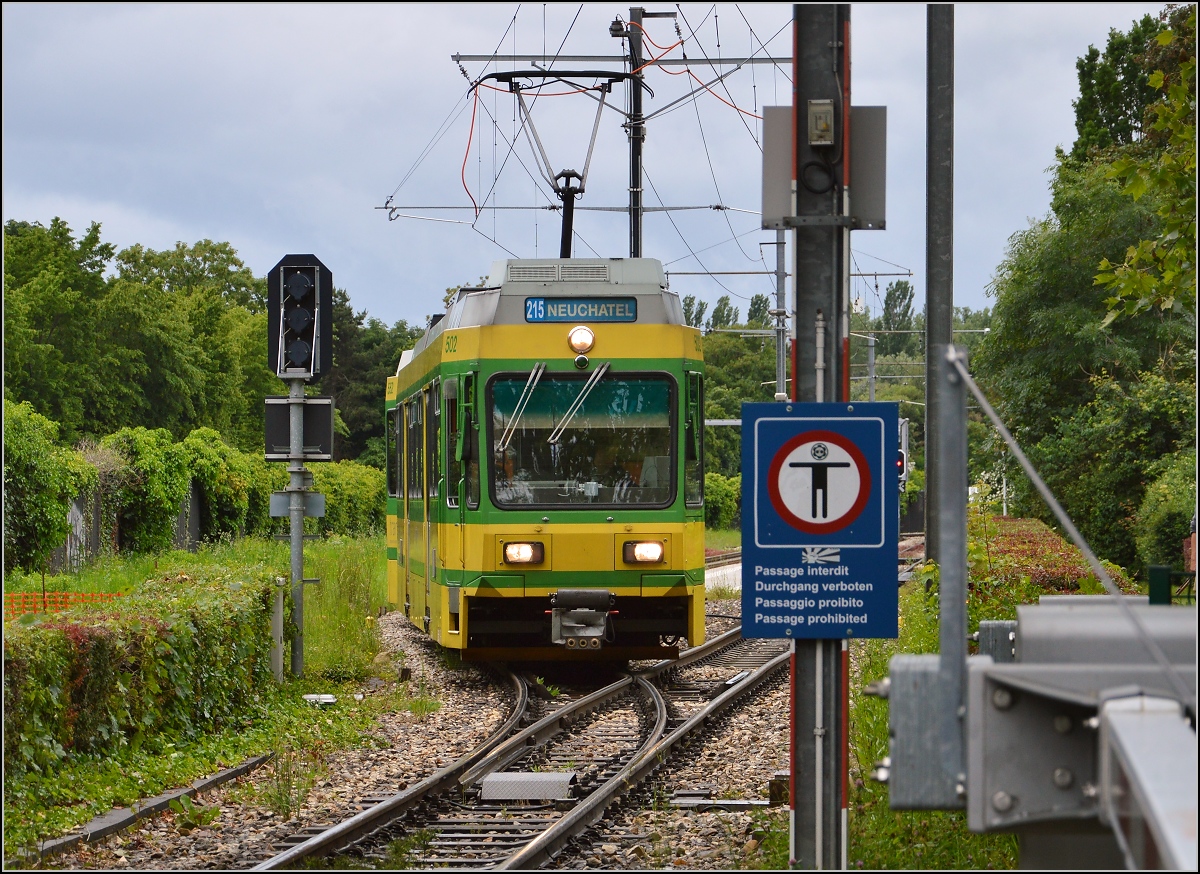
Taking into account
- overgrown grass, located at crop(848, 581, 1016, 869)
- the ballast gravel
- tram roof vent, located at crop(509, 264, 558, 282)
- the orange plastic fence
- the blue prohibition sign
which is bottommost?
the ballast gravel

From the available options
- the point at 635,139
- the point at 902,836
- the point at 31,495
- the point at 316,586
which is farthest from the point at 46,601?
the point at 635,139

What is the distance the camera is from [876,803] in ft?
25.8

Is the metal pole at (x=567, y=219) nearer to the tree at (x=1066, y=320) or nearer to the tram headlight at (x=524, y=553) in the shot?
the tram headlight at (x=524, y=553)

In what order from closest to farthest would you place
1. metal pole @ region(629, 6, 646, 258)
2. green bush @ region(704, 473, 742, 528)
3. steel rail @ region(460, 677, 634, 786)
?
steel rail @ region(460, 677, 634, 786)
metal pole @ region(629, 6, 646, 258)
green bush @ region(704, 473, 742, 528)

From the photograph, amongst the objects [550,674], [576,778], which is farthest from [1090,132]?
[576,778]

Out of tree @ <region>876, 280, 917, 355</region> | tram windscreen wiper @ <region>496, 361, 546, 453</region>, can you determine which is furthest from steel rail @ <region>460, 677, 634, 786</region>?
tree @ <region>876, 280, 917, 355</region>

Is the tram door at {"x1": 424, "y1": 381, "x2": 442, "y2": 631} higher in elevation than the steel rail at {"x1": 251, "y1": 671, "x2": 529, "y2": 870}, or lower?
higher

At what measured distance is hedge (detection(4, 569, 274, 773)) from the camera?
802cm

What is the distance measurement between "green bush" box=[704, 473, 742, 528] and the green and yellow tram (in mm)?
46278

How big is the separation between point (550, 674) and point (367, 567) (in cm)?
985

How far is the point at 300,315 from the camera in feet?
44.5

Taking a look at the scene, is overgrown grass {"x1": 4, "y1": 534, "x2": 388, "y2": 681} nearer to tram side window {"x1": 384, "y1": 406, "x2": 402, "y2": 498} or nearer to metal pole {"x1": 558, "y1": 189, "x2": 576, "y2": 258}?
tram side window {"x1": 384, "y1": 406, "x2": 402, "y2": 498}

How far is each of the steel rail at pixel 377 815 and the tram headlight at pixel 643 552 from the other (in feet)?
7.45

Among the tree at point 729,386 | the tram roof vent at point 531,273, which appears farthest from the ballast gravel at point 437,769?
the tree at point 729,386
